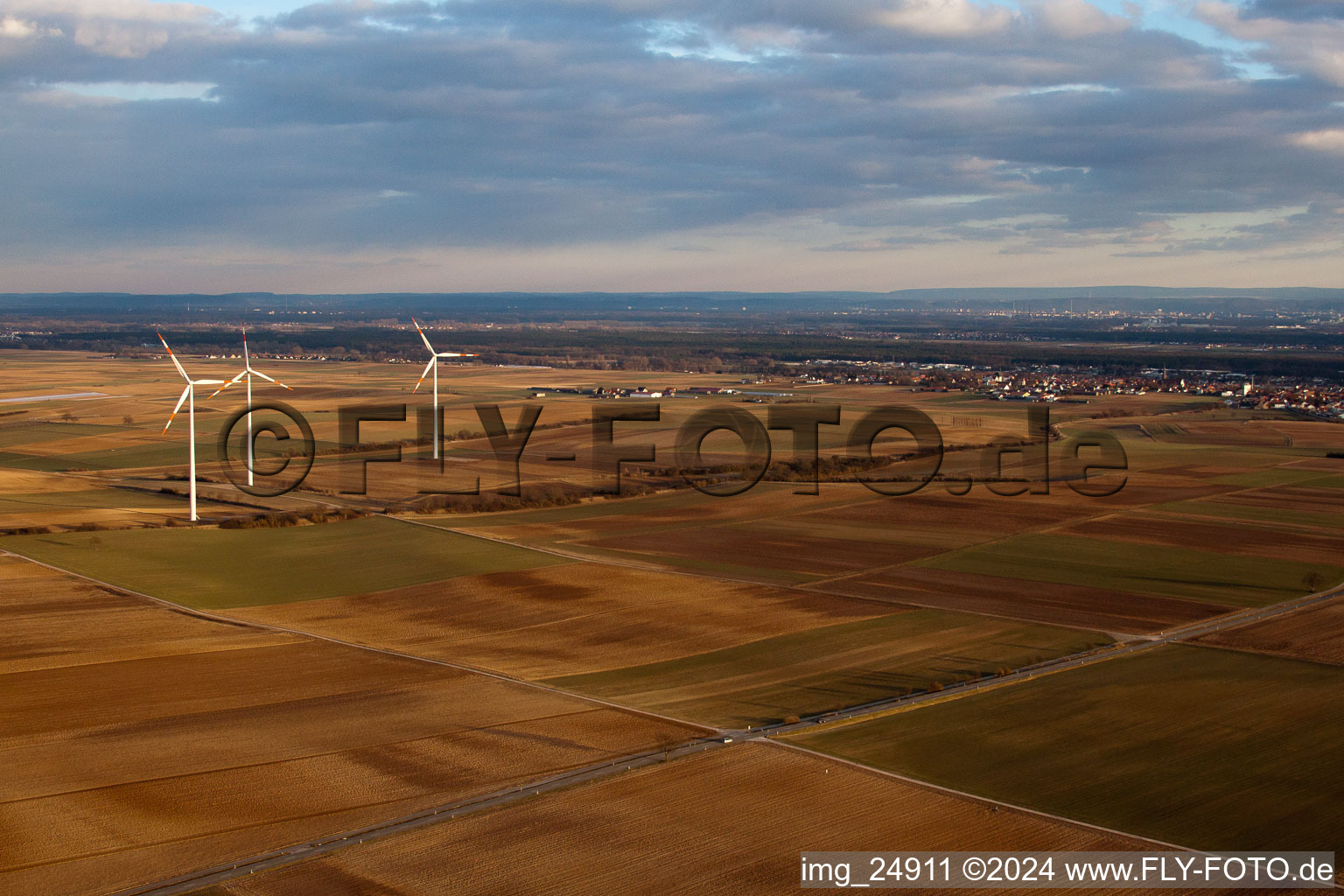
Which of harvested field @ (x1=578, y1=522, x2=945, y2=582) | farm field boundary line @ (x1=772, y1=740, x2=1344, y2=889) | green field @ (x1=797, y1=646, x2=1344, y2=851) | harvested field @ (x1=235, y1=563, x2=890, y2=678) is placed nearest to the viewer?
farm field boundary line @ (x1=772, y1=740, x2=1344, y2=889)

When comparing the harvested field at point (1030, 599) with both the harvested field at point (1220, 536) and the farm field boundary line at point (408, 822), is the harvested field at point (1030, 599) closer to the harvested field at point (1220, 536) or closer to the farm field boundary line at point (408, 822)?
the harvested field at point (1220, 536)

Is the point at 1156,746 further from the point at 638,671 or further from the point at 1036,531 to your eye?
the point at 1036,531

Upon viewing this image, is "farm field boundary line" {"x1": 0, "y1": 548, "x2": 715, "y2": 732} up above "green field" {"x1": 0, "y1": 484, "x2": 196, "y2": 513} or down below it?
below

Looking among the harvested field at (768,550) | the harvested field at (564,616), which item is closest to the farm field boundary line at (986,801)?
the harvested field at (564,616)

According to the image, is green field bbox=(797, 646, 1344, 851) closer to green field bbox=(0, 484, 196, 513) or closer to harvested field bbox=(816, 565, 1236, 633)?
harvested field bbox=(816, 565, 1236, 633)

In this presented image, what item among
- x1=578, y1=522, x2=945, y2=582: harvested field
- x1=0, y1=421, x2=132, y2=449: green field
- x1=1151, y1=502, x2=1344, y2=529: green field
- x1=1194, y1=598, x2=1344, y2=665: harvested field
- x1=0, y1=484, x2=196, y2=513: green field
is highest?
x1=0, y1=421, x2=132, y2=449: green field

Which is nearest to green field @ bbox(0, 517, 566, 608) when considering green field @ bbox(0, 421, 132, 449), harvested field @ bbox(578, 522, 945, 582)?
harvested field @ bbox(578, 522, 945, 582)
